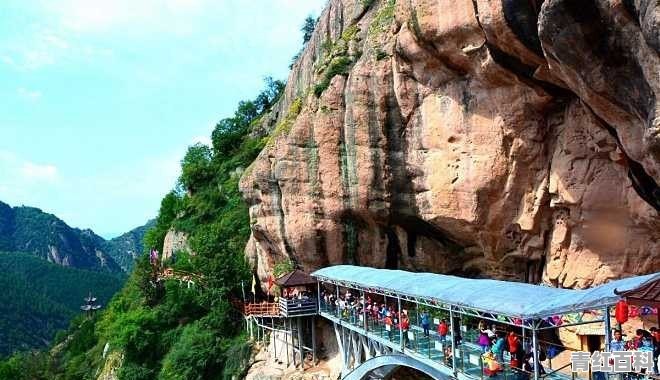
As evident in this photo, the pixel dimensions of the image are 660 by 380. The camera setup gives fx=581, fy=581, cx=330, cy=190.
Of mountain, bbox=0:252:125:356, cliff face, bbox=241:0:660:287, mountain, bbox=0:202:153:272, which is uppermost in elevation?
cliff face, bbox=241:0:660:287

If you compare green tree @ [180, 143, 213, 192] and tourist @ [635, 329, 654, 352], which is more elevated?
green tree @ [180, 143, 213, 192]

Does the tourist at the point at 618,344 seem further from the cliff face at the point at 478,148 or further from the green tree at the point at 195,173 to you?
the green tree at the point at 195,173

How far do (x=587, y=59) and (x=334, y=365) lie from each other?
15.9m

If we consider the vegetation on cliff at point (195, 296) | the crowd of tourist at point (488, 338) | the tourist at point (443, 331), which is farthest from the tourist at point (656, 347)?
the vegetation on cliff at point (195, 296)

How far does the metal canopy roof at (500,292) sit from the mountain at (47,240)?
17102 cm

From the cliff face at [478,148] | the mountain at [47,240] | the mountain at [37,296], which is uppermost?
the cliff face at [478,148]

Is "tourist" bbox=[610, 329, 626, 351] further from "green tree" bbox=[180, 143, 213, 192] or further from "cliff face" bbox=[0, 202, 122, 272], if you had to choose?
"cliff face" bbox=[0, 202, 122, 272]

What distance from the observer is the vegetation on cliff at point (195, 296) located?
28.0m

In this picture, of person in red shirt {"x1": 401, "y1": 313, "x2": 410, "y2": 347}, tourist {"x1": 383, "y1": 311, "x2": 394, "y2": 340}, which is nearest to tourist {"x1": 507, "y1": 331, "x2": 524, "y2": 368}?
person in red shirt {"x1": 401, "y1": 313, "x2": 410, "y2": 347}

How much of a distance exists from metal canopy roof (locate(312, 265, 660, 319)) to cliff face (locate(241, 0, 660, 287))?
293 centimetres

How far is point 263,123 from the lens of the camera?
45094mm

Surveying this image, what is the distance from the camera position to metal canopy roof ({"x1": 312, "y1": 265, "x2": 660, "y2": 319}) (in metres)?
9.79

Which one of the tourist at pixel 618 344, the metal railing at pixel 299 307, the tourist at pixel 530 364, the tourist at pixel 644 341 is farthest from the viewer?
the metal railing at pixel 299 307

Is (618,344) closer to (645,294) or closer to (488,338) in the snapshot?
(645,294)
